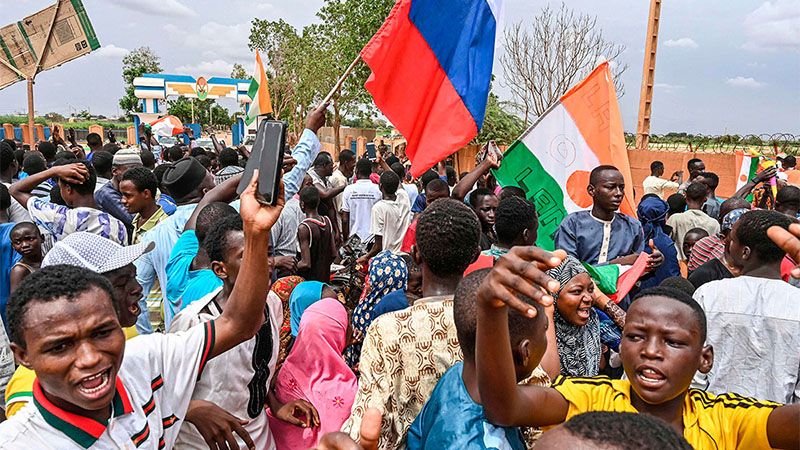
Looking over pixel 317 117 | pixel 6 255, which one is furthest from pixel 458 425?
pixel 6 255

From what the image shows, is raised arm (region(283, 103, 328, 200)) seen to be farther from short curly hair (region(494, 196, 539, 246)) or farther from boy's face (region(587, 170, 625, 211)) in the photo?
boy's face (region(587, 170, 625, 211))

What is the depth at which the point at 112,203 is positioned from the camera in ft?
18.3

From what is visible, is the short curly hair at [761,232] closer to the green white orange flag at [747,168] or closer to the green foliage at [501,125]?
the green white orange flag at [747,168]

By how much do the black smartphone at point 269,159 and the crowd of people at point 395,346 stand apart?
0.05 metres

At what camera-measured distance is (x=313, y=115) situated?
3.64 meters

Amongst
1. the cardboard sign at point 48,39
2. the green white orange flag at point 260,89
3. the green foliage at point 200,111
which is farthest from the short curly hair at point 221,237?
the green foliage at point 200,111

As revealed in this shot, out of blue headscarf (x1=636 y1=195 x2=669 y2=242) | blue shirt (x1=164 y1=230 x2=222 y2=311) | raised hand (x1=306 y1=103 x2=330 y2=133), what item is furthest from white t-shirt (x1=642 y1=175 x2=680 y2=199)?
blue shirt (x1=164 y1=230 x2=222 y2=311)

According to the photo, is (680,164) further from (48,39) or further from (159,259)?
(159,259)

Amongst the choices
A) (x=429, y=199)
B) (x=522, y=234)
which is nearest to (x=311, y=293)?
(x=522, y=234)

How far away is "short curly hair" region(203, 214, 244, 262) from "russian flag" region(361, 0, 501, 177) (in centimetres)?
183

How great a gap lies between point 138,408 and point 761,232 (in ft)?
9.80

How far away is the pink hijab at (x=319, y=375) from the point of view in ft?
9.21

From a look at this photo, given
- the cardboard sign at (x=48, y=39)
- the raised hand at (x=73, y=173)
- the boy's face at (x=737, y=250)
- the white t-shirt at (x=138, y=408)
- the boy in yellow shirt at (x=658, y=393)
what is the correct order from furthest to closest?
the cardboard sign at (x=48, y=39), the raised hand at (x=73, y=173), the boy's face at (x=737, y=250), the boy in yellow shirt at (x=658, y=393), the white t-shirt at (x=138, y=408)

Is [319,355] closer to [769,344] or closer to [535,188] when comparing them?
[769,344]
